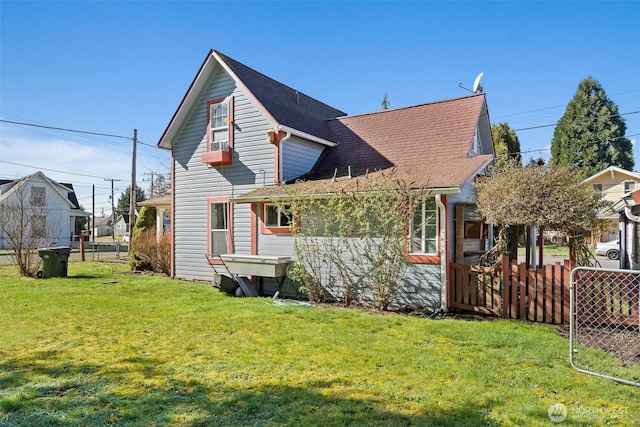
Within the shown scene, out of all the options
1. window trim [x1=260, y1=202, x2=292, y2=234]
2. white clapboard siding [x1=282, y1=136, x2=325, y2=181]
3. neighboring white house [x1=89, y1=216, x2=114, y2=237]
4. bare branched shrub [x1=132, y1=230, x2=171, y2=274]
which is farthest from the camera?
neighboring white house [x1=89, y1=216, x2=114, y2=237]

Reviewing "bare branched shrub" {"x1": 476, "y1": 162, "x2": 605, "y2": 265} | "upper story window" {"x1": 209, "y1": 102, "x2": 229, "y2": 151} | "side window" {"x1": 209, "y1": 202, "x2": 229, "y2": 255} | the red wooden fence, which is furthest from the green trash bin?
"bare branched shrub" {"x1": 476, "y1": 162, "x2": 605, "y2": 265}

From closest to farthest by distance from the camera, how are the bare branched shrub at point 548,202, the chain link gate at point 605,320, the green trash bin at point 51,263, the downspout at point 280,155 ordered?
the chain link gate at point 605,320 → the bare branched shrub at point 548,202 → the downspout at point 280,155 → the green trash bin at point 51,263

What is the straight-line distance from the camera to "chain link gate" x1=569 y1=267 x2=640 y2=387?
5223 mm

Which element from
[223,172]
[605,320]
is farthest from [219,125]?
[605,320]

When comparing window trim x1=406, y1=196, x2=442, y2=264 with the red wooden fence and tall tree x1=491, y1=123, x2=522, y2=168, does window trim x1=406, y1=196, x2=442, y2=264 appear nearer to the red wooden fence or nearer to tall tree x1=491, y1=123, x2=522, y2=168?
the red wooden fence

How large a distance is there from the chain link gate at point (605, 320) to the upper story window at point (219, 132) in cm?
982

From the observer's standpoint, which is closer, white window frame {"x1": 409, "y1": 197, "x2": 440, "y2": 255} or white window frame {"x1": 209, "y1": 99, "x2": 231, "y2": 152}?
white window frame {"x1": 409, "y1": 197, "x2": 440, "y2": 255}

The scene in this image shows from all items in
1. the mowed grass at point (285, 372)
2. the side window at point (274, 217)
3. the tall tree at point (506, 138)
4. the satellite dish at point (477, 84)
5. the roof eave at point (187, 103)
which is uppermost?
the tall tree at point (506, 138)

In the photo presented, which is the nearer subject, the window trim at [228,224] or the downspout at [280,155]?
the downspout at [280,155]

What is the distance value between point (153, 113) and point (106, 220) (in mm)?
65342

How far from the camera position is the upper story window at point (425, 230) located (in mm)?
8305

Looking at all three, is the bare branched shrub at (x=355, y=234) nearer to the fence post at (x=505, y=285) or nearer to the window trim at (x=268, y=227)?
the window trim at (x=268, y=227)

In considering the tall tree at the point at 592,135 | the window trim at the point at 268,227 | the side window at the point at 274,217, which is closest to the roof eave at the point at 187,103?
the window trim at the point at 268,227

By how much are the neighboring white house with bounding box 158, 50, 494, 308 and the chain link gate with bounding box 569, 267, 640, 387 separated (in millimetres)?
2855
